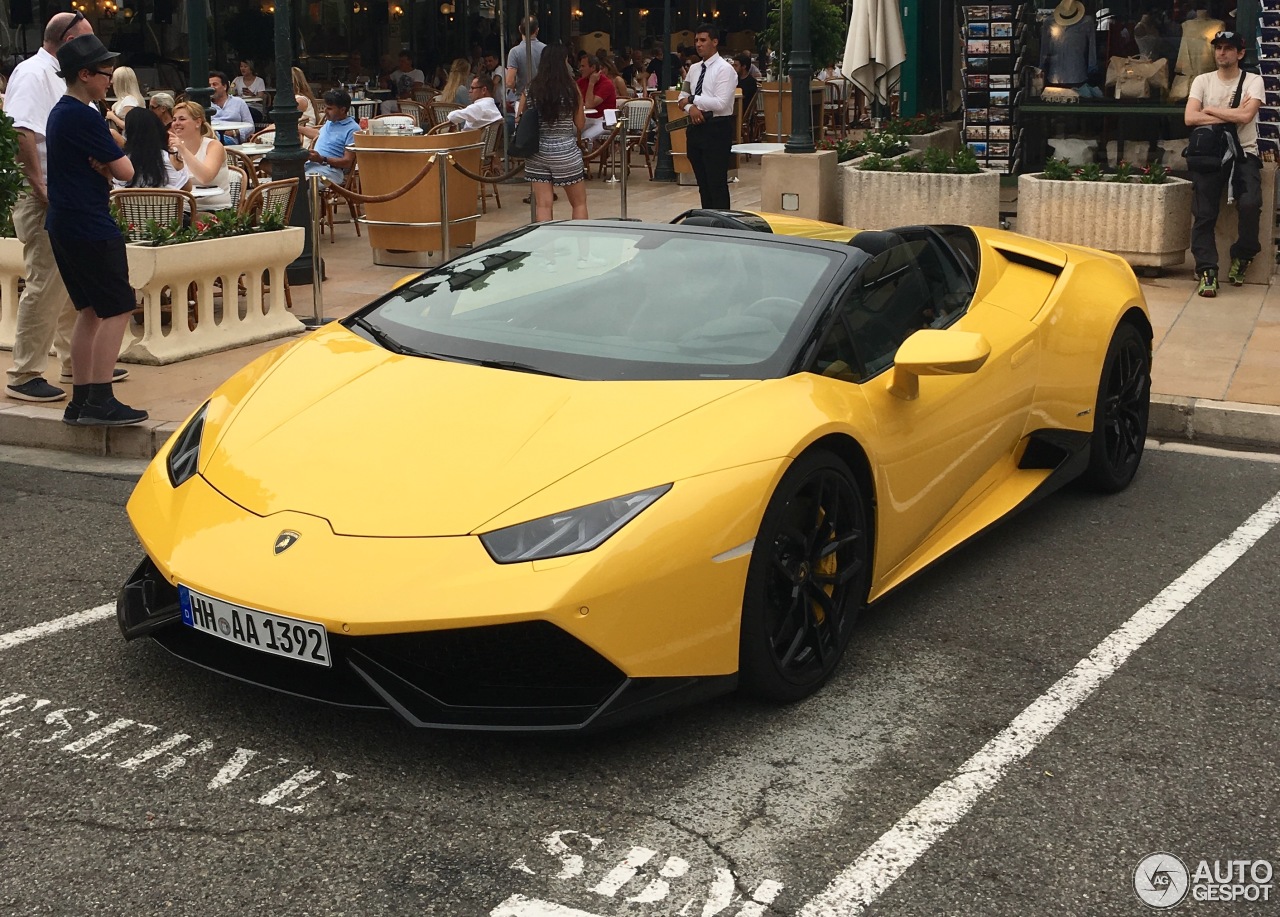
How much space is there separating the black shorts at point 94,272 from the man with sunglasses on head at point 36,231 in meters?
0.46

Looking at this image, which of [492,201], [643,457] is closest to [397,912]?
[643,457]

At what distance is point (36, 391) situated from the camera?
7.97 meters

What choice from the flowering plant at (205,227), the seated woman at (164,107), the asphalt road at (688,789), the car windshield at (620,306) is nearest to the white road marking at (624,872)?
the asphalt road at (688,789)

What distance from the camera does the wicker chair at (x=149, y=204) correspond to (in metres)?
9.42

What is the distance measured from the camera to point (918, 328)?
5266 mm

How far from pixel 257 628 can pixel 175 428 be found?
12.5 ft

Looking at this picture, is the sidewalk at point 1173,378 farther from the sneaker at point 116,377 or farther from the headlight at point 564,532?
the headlight at point 564,532

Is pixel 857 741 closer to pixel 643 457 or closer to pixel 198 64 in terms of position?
pixel 643 457

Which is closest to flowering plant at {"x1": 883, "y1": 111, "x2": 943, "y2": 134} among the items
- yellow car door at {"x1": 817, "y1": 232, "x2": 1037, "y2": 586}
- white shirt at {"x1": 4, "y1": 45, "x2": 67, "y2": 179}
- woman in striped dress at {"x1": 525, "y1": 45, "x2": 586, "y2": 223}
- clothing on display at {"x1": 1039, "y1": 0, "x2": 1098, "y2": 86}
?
clothing on display at {"x1": 1039, "y1": 0, "x2": 1098, "y2": 86}

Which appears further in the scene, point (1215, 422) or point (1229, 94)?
point (1229, 94)

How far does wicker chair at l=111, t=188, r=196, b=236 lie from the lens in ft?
30.9

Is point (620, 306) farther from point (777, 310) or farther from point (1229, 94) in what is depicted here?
point (1229, 94)

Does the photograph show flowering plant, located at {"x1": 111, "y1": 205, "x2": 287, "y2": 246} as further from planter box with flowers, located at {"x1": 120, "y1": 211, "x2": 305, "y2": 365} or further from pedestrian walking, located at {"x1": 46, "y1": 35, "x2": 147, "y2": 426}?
pedestrian walking, located at {"x1": 46, "y1": 35, "x2": 147, "y2": 426}

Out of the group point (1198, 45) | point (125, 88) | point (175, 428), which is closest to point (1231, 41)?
point (1198, 45)
